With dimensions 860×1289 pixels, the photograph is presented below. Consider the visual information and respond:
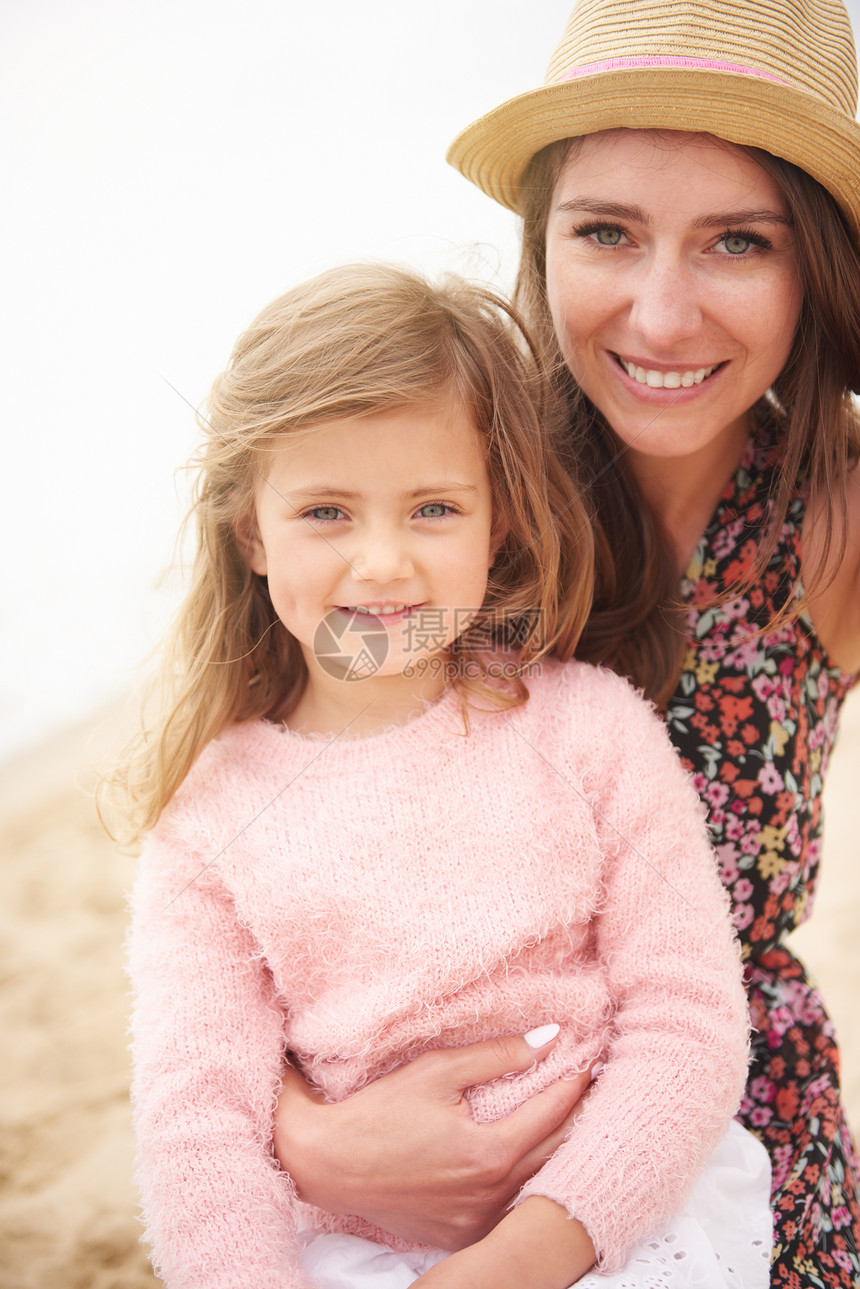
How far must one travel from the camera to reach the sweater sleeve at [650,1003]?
121 cm

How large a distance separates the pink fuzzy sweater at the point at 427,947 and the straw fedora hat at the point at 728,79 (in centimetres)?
82

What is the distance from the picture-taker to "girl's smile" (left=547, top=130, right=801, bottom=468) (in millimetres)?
1365

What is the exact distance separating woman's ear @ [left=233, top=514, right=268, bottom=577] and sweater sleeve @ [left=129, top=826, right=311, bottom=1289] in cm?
43

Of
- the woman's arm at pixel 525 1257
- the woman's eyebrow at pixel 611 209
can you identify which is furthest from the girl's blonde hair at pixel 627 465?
the woman's arm at pixel 525 1257

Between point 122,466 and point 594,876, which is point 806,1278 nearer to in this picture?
point 594,876

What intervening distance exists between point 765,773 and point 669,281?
81cm

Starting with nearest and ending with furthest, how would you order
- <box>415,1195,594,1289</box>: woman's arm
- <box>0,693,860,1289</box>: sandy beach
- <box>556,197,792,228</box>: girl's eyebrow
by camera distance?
1. <box>415,1195,594,1289</box>: woman's arm
2. <box>556,197,792,228</box>: girl's eyebrow
3. <box>0,693,860,1289</box>: sandy beach

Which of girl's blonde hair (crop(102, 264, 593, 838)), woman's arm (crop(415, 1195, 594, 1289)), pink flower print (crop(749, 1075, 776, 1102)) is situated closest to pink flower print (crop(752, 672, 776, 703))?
girl's blonde hair (crop(102, 264, 593, 838))

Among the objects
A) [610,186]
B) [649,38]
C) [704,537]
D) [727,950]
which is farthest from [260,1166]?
[649,38]

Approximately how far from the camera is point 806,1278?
1361mm

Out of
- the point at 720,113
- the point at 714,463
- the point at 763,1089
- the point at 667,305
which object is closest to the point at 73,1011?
the point at 763,1089

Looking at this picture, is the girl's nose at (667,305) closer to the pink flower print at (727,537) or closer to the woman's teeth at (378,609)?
the pink flower print at (727,537)

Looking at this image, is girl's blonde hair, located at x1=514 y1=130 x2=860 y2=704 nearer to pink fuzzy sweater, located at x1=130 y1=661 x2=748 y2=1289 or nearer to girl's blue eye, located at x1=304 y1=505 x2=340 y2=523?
pink fuzzy sweater, located at x1=130 y1=661 x2=748 y2=1289

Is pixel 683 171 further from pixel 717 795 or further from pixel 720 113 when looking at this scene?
pixel 717 795
